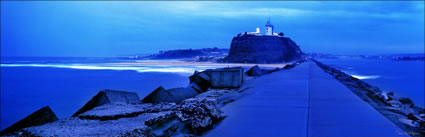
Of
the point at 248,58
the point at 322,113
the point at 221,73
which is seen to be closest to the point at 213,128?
the point at 322,113

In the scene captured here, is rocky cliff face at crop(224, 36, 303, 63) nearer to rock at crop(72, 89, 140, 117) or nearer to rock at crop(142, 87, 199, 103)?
rock at crop(142, 87, 199, 103)

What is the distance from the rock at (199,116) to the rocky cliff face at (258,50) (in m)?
58.9

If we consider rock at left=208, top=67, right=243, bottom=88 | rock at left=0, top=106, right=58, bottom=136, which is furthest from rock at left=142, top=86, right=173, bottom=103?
rock at left=208, top=67, right=243, bottom=88

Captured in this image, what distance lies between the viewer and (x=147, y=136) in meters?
2.40

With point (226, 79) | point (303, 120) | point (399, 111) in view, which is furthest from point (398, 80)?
point (303, 120)

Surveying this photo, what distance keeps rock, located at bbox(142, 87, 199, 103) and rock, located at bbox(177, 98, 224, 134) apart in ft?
7.10

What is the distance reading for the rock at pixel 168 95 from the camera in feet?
16.8

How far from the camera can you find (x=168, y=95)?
17.7 feet

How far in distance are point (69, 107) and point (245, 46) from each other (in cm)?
6022

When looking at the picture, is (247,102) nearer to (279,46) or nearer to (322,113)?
(322,113)

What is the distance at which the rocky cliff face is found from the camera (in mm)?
63916

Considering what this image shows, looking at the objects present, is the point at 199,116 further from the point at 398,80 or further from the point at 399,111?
the point at 398,80

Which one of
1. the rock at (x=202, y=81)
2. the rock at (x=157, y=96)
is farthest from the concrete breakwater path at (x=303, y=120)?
the rock at (x=202, y=81)

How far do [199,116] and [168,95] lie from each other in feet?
8.63
